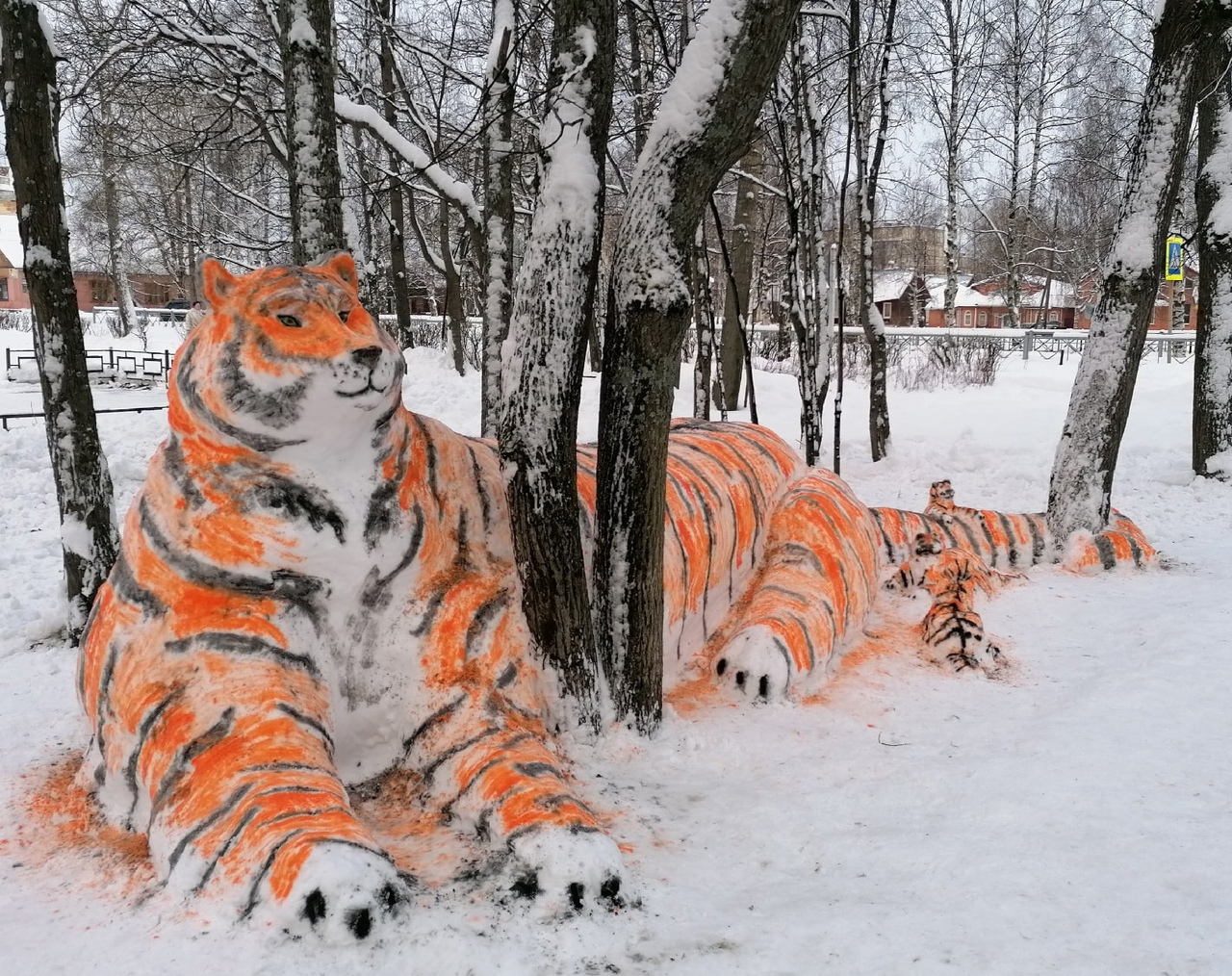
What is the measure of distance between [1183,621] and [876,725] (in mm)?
2105

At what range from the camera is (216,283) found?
2.77m

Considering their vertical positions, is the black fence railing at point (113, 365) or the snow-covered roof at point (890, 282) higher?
the snow-covered roof at point (890, 282)

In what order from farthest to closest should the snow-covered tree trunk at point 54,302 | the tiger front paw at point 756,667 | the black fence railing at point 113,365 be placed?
the black fence railing at point 113,365, the snow-covered tree trunk at point 54,302, the tiger front paw at point 756,667

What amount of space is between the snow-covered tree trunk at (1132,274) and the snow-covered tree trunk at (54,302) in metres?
5.85

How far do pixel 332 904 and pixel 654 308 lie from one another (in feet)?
6.31

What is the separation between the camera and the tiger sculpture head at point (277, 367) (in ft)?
8.68

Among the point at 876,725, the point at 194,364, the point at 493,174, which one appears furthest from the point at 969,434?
the point at 194,364

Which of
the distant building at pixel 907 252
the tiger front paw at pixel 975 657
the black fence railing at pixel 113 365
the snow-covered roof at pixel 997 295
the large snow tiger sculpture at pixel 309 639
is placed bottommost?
the tiger front paw at pixel 975 657

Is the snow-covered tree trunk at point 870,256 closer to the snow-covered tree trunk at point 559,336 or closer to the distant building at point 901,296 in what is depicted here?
the snow-covered tree trunk at point 559,336

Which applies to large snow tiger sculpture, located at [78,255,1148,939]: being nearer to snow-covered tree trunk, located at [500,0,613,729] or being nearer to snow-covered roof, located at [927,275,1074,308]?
snow-covered tree trunk, located at [500,0,613,729]

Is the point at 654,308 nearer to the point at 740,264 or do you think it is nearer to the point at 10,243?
the point at 740,264

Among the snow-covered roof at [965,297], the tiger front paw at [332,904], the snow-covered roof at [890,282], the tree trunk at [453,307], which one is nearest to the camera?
the tiger front paw at [332,904]

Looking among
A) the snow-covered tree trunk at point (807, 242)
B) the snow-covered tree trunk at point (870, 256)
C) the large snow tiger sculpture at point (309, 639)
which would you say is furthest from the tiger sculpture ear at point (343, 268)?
the snow-covered tree trunk at point (870, 256)

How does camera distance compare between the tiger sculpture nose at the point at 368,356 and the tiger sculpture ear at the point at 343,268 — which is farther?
the tiger sculpture ear at the point at 343,268
